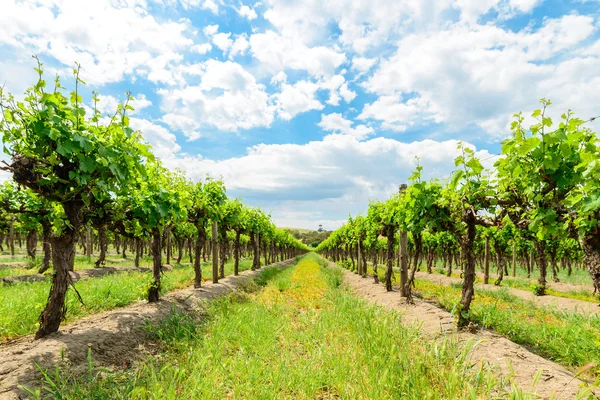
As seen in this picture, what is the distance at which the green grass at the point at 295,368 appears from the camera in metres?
3.67

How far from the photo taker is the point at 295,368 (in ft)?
14.7

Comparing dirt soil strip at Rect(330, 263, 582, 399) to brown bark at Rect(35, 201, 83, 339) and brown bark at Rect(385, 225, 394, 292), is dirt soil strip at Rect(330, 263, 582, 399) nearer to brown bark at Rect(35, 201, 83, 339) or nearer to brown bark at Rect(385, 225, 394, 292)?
brown bark at Rect(385, 225, 394, 292)

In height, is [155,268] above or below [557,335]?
above

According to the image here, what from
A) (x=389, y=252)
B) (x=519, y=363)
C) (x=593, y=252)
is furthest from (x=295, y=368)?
(x=389, y=252)

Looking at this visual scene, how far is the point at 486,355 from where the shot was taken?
5141 mm

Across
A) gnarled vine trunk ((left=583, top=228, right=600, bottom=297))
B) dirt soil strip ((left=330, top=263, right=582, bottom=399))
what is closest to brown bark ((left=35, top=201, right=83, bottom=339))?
dirt soil strip ((left=330, top=263, right=582, bottom=399))

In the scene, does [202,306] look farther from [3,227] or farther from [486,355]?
[3,227]

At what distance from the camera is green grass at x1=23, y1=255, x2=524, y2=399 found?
367 centimetres

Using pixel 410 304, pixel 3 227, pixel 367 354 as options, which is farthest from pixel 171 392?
pixel 3 227

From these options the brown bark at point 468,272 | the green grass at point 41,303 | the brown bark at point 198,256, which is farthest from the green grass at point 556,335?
the brown bark at point 198,256

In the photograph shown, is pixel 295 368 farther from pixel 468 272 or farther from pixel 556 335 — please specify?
pixel 556 335

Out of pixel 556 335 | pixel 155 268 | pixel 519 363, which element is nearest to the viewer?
pixel 519 363

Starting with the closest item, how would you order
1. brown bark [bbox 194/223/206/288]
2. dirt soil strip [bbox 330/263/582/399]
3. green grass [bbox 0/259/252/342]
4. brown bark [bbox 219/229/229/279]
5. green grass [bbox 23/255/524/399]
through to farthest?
1. green grass [bbox 23/255/524/399]
2. dirt soil strip [bbox 330/263/582/399]
3. green grass [bbox 0/259/252/342]
4. brown bark [bbox 194/223/206/288]
5. brown bark [bbox 219/229/229/279]

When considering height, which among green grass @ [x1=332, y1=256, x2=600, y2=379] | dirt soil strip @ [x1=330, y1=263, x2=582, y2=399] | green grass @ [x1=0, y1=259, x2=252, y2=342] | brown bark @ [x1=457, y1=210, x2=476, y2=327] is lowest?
green grass @ [x1=332, y1=256, x2=600, y2=379]
